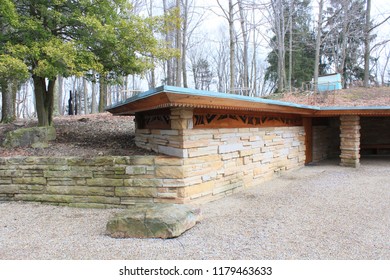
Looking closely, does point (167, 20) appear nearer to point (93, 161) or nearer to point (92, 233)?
point (93, 161)

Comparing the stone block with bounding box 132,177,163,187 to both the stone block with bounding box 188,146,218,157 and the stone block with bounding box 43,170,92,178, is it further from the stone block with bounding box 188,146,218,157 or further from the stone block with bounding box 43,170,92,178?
the stone block with bounding box 43,170,92,178

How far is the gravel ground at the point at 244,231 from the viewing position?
105 inches

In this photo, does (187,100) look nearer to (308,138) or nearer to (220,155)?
(220,155)

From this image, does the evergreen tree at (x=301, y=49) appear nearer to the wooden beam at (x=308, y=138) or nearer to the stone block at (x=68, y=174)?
the wooden beam at (x=308, y=138)

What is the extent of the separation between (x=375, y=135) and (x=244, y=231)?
30.4 feet

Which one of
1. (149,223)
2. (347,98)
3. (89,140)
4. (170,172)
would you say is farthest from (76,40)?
(347,98)

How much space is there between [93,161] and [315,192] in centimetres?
413

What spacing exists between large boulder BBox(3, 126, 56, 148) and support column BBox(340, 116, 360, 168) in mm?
7728

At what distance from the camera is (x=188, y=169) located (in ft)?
13.0

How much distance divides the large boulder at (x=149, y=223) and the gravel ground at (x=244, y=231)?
9 centimetres

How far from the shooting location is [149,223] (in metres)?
3.04
